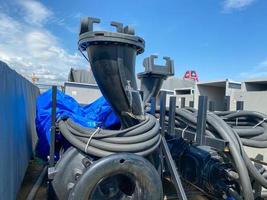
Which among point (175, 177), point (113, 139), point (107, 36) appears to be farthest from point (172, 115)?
point (107, 36)

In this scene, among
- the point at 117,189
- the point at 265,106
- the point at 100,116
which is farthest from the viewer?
the point at 265,106

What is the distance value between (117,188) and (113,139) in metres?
0.44

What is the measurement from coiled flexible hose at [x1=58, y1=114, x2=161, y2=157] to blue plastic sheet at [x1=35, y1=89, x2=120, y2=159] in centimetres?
42

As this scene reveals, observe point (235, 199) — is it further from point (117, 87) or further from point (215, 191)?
point (117, 87)

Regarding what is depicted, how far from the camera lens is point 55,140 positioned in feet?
9.28

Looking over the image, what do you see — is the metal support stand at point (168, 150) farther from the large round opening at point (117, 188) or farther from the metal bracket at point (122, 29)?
the metal bracket at point (122, 29)

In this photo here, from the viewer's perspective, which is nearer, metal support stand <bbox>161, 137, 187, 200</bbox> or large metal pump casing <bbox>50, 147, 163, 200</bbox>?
large metal pump casing <bbox>50, 147, 163, 200</bbox>

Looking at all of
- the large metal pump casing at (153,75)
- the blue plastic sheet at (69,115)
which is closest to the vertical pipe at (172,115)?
the blue plastic sheet at (69,115)

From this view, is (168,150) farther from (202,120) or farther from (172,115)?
(202,120)

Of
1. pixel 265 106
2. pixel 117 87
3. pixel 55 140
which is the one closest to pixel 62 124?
pixel 55 140

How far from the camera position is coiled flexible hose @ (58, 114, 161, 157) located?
7.99 feet

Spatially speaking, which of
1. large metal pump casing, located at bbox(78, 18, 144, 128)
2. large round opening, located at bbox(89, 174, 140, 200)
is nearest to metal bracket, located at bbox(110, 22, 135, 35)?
large metal pump casing, located at bbox(78, 18, 144, 128)

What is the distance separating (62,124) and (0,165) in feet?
2.13

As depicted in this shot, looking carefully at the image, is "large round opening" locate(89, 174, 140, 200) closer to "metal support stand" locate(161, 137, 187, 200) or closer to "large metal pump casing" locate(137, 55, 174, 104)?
"metal support stand" locate(161, 137, 187, 200)
